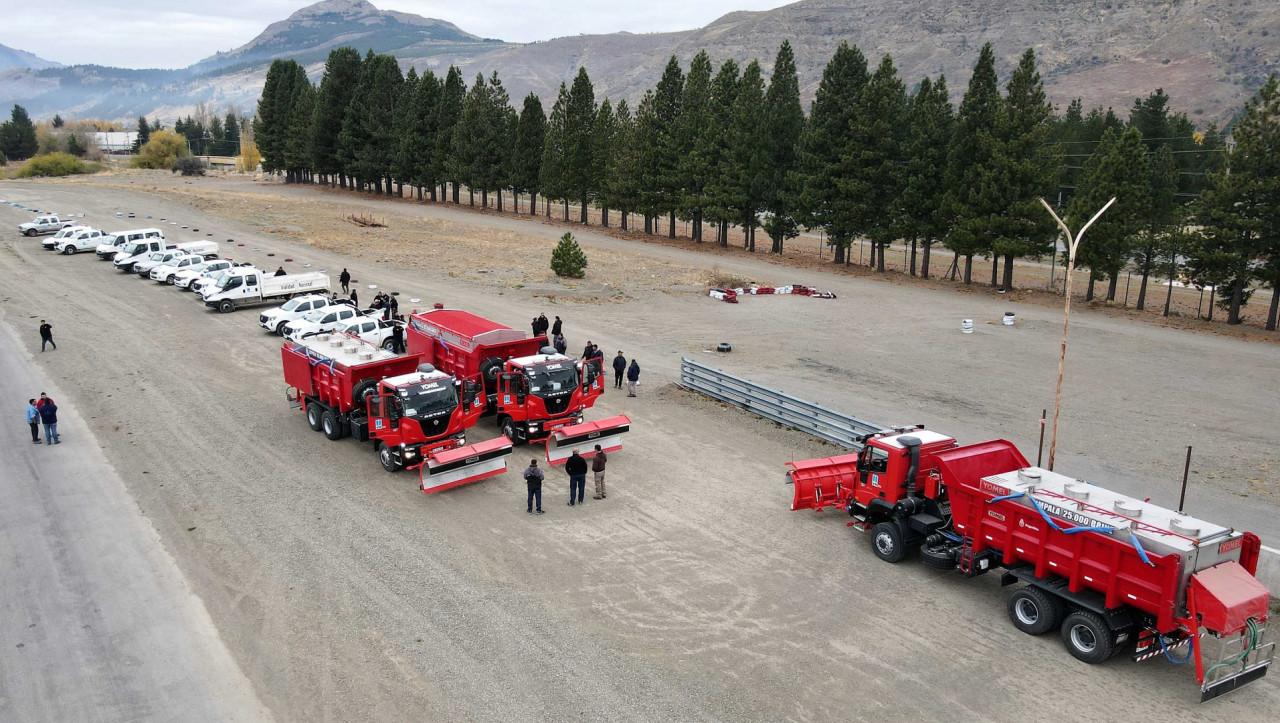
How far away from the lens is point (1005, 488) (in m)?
13.6

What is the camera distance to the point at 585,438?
20906mm

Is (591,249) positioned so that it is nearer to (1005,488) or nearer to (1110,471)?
(1110,471)

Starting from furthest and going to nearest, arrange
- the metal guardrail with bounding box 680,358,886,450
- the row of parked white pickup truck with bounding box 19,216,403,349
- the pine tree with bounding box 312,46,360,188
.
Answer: the pine tree with bounding box 312,46,360,188 < the row of parked white pickup truck with bounding box 19,216,403,349 < the metal guardrail with bounding box 680,358,886,450

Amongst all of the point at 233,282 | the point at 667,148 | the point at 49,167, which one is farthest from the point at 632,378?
the point at 49,167

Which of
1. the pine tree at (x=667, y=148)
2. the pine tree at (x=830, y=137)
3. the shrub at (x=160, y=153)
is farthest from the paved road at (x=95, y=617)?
the shrub at (x=160, y=153)

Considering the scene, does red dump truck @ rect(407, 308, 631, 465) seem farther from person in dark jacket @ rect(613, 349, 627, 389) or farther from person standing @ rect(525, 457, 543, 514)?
person in dark jacket @ rect(613, 349, 627, 389)

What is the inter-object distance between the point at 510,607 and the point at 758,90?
5309 centimetres

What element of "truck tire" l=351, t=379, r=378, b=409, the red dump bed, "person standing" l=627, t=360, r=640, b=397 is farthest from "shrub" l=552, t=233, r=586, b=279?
"truck tire" l=351, t=379, r=378, b=409

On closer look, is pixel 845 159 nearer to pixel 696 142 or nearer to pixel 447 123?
pixel 696 142

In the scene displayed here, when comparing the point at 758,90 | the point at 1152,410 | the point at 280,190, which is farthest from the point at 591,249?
the point at 280,190

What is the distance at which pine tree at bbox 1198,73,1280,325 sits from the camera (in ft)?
122

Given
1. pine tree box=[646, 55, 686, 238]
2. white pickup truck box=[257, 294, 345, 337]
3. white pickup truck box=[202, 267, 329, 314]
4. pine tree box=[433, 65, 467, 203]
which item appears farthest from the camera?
pine tree box=[433, 65, 467, 203]

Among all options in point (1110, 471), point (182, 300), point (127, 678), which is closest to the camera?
point (127, 678)

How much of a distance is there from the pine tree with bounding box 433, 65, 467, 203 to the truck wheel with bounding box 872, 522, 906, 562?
75866 mm
